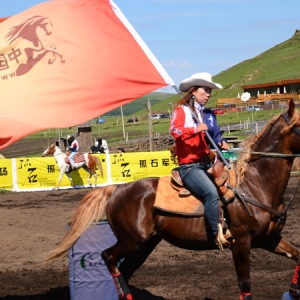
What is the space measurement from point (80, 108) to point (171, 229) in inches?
69.8

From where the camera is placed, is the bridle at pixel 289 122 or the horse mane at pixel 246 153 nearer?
the bridle at pixel 289 122

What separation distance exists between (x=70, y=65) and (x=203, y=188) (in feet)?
6.60

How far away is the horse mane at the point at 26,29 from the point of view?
7.57 metres

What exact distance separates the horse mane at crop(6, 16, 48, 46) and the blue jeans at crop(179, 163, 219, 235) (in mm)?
2284

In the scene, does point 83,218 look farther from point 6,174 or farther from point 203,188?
point 6,174

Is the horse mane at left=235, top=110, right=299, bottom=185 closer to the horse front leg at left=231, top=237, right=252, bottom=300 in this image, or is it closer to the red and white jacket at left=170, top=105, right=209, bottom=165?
the red and white jacket at left=170, top=105, right=209, bottom=165

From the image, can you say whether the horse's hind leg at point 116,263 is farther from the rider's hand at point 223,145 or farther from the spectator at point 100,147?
the spectator at point 100,147

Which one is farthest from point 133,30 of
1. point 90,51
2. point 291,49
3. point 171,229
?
point 291,49

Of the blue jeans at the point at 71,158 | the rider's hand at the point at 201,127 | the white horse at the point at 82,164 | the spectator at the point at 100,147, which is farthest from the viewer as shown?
the spectator at the point at 100,147

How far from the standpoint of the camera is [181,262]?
34.2 ft

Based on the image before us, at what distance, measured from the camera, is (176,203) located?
301 inches

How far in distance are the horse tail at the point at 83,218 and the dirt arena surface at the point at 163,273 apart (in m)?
0.69

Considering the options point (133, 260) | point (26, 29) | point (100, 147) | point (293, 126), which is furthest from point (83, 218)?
point (100, 147)

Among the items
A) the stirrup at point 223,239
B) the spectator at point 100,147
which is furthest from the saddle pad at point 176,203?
the spectator at point 100,147
